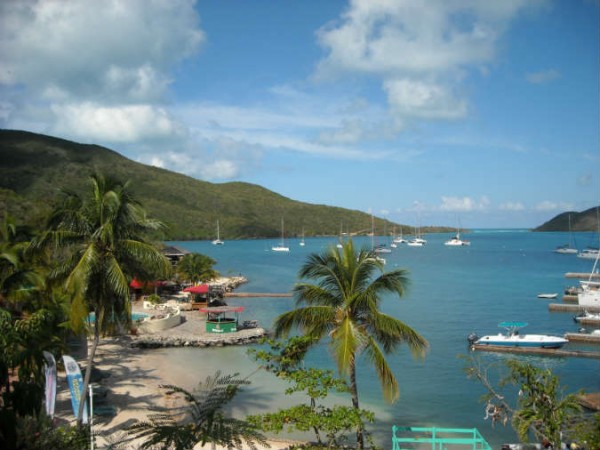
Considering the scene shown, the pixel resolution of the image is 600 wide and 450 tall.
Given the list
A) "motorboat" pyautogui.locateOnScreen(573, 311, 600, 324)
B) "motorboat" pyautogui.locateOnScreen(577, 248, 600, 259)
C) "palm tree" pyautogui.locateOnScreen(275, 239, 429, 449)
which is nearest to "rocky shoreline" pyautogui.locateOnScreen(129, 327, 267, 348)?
"palm tree" pyautogui.locateOnScreen(275, 239, 429, 449)

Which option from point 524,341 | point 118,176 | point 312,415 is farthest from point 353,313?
point 118,176

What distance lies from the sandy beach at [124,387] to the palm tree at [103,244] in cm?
295

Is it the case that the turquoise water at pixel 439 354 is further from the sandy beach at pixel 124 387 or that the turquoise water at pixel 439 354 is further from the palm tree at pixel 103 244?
the palm tree at pixel 103 244

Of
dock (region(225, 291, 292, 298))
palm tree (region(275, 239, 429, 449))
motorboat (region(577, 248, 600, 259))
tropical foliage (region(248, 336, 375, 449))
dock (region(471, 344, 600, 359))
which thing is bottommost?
dock (region(471, 344, 600, 359))

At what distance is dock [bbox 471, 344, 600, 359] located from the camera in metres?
31.0

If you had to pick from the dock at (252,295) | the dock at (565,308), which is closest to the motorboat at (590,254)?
the dock at (565,308)

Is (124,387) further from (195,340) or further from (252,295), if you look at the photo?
(252,295)

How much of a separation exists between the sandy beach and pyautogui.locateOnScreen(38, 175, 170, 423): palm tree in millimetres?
2946

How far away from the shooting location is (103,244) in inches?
522

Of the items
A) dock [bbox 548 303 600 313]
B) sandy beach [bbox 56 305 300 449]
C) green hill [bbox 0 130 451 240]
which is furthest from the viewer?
green hill [bbox 0 130 451 240]

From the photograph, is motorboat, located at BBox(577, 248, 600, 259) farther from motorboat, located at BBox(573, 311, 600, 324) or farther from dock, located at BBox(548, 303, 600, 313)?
motorboat, located at BBox(573, 311, 600, 324)

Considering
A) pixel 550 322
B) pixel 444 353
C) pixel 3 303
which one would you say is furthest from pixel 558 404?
pixel 550 322

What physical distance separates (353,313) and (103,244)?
647 cm

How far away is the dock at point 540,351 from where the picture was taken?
31.0 m
